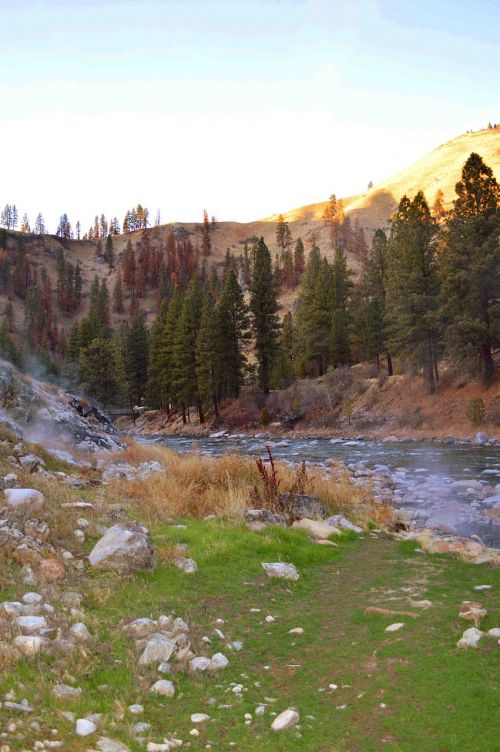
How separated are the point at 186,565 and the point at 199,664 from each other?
233 centimetres

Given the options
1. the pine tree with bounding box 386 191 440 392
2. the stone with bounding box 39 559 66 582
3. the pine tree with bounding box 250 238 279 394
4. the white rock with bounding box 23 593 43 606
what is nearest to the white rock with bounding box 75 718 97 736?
the white rock with bounding box 23 593 43 606

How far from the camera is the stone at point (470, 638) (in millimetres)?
4289

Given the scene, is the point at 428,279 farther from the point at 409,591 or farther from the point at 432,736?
the point at 432,736

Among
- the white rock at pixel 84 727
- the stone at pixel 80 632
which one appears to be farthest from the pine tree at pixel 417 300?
the white rock at pixel 84 727

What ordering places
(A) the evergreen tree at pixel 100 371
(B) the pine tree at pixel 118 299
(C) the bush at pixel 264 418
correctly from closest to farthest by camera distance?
(C) the bush at pixel 264 418 → (A) the evergreen tree at pixel 100 371 → (B) the pine tree at pixel 118 299

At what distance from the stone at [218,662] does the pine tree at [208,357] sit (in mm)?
47055

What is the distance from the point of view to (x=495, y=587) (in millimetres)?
5953

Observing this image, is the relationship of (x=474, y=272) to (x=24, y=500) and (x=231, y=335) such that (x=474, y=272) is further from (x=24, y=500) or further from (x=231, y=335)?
(x=24, y=500)

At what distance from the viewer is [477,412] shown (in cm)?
2956

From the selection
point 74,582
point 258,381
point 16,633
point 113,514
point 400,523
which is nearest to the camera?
point 16,633

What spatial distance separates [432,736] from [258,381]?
50.1 metres

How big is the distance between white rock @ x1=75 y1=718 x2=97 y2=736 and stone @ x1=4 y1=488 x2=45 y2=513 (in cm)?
439

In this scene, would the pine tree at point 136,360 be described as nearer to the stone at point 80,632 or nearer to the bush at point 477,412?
the bush at point 477,412

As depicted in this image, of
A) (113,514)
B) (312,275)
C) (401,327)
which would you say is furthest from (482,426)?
(312,275)
